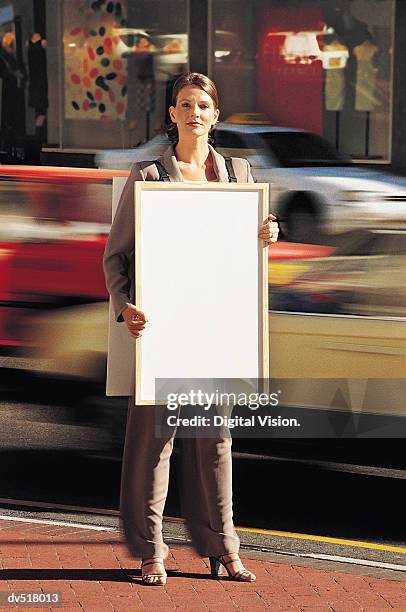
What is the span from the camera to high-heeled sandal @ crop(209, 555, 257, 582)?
5.26 m

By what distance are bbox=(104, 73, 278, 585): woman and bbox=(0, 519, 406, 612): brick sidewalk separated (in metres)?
0.11

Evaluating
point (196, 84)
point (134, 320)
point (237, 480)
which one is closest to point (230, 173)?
point (196, 84)

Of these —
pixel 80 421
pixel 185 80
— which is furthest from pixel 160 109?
pixel 185 80

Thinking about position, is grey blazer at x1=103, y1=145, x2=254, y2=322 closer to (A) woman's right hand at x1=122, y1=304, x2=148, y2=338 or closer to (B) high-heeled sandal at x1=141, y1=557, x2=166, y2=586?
(A) woman's right hand at x1=122, y1=304, x2=148, y2=338

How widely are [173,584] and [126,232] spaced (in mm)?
1334

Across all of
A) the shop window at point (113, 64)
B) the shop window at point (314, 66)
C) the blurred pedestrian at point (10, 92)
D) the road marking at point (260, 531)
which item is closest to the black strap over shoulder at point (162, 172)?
the road marking at point (260, 531)

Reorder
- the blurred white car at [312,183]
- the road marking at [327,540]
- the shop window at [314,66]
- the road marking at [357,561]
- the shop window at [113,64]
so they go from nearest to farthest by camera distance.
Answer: the road marking at [357,561] → the road marking at [327,540] → the blurred white car at [312,183] → the shop window at [113,64] → the shop window at [314,66]

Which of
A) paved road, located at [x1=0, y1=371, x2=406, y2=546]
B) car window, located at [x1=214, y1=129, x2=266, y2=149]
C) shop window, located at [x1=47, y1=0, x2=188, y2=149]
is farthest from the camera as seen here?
car window, located at [x1=214, y1=129, x2=266, y2=149]

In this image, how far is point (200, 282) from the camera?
5.07 metres

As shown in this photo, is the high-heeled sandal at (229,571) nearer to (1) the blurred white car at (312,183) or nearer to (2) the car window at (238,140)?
(1) the blurred white car at (312,183)

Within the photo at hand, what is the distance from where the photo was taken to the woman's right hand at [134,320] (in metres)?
4.95

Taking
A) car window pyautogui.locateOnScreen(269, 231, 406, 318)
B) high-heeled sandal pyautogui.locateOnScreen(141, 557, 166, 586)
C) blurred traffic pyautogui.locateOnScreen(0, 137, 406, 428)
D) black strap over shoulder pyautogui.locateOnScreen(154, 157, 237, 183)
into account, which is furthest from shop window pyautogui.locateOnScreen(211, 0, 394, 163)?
high-heeled sandal pyautogui.locateOnScreen(141, 557, 166, 586)

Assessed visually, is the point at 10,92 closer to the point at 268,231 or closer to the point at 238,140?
the point at 238,140

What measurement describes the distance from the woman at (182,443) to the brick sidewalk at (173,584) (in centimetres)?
11
